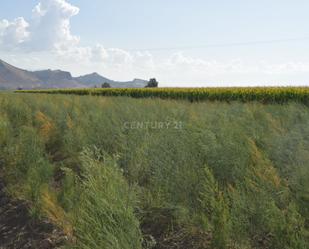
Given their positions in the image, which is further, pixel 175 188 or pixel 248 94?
pixel 248 94

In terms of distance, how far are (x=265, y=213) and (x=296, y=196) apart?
0.39m

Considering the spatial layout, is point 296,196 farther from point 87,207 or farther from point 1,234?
point 1,234

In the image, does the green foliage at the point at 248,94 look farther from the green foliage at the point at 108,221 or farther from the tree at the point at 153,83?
the tree at the point at 153,83

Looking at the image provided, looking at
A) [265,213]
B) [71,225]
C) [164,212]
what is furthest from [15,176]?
[265,213]

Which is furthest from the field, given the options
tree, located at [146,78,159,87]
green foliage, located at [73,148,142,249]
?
tree, located at [146,78,159,87]

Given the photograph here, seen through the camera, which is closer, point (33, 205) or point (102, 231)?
point (102, 231)

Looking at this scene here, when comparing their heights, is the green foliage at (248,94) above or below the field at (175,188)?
above

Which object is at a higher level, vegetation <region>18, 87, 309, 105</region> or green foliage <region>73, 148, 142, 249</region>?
vegetation <region>18, 87, 309, 105</region>

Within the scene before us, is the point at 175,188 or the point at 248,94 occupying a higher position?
the point at 248,94

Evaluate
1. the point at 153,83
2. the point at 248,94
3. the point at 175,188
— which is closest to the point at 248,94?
the point at 248,94

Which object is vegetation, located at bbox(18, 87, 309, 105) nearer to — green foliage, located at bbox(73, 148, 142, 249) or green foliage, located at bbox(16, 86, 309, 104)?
green foliage, located at bbox(16, 86, 309, 104)

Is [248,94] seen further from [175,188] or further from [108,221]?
[108,221]

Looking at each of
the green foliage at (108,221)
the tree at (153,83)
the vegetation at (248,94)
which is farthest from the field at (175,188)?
the tree at (153,83)

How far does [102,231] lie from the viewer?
8.48 feet
